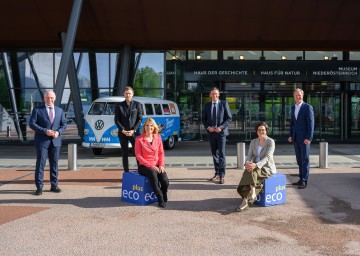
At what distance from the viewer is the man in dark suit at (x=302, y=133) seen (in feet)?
27.0

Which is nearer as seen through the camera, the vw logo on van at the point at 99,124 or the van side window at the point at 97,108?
the vw logo on van at the point at 99,124

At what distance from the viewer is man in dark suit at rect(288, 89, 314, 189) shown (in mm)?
8219

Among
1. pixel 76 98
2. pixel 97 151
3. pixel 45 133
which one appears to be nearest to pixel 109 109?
pixel 97 151

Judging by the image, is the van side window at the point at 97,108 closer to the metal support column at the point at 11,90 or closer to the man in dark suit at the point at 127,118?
the man in dark suit at the point at 127,118

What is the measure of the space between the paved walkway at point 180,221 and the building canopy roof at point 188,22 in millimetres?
7991

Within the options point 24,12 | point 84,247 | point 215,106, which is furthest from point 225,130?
point 24,12

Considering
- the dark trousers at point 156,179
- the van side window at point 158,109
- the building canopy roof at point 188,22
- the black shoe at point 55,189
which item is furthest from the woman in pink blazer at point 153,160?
the building canopy roof at point 188,22

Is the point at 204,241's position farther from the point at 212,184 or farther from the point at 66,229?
the point at 212,184

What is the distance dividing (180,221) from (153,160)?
1.33 m

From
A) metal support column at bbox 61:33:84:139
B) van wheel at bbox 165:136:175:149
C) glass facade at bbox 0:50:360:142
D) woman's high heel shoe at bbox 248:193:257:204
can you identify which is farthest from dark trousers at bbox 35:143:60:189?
glass facade at bbox 0:50:360:142

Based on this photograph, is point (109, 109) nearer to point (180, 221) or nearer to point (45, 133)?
point (45, 133)

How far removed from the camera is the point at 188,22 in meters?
16.0

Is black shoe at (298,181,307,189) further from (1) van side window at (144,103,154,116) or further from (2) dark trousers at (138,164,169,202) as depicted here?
(1) van side window at (144,103,154,116)

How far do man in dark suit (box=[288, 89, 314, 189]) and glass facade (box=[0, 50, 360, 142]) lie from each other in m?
11.6
